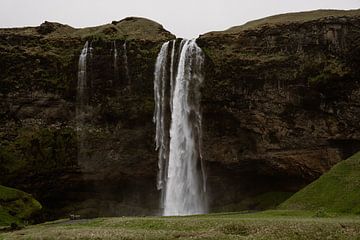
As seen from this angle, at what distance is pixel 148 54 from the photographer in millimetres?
68500

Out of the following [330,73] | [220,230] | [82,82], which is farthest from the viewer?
[82,82]

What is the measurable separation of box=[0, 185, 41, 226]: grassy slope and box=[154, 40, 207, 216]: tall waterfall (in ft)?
53.5

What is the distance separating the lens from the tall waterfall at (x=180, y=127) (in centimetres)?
6244

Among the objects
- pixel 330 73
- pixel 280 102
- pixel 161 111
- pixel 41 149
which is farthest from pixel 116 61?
pixel 330 73

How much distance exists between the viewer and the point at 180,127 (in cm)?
6469

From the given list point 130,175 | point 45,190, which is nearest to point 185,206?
point 130,175

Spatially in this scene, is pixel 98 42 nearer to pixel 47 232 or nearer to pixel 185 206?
pixel 185 206

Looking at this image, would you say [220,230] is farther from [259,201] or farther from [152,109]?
[152,109]

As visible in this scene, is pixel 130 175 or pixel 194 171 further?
pixel 130 175

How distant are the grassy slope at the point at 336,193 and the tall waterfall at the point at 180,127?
18.4 metres

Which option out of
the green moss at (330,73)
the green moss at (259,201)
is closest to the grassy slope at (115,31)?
the green moss at (330,73)

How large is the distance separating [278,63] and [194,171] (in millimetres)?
17639

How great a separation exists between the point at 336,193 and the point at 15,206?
33.3 meters

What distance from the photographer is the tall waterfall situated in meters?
62.4
